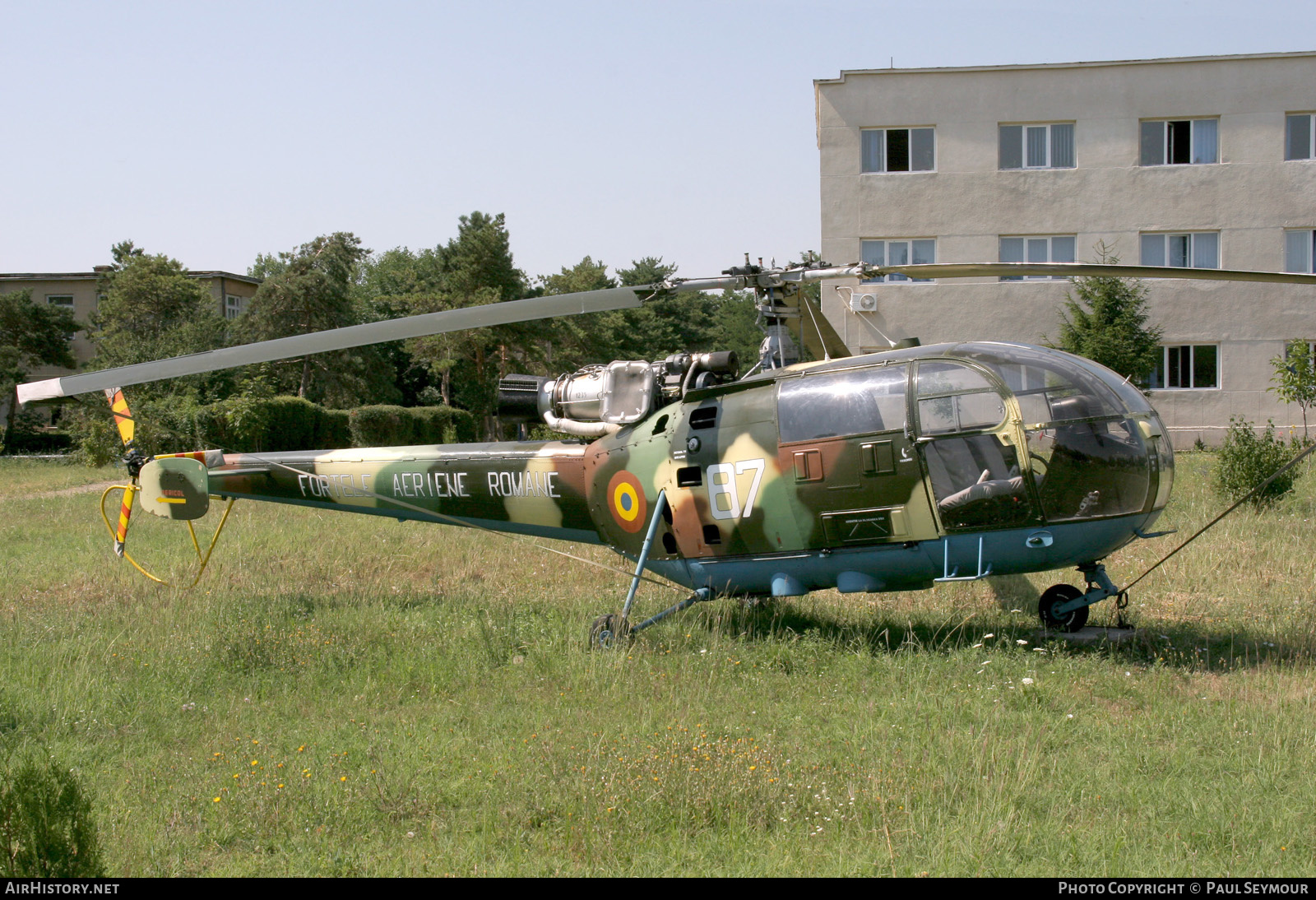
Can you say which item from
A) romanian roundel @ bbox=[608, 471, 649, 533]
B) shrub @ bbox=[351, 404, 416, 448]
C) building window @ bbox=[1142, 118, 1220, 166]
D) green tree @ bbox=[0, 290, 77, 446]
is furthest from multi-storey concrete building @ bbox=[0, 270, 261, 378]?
romanian roundel @ bbox=[608, 471, 649, 533]

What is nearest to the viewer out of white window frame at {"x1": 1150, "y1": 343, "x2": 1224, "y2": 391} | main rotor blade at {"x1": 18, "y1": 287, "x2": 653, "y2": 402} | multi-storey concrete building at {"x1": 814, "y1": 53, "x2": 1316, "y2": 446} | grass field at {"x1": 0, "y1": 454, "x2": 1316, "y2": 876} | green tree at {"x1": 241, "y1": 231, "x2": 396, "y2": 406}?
grass field at {"x1": 0, "y1": 454, "x2": 1316, "y2": 876}

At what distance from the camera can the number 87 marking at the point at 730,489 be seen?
830 centimetres

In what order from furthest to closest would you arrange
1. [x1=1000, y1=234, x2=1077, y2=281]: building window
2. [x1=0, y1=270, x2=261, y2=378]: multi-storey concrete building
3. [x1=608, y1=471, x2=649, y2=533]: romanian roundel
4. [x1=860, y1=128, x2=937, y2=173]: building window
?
1. [x1=0, y1=270, x2=261, y2=378]: multi-storey concrete building
2. [x1=860, y1=128, x2=937, y2=173]: building window
3. [x1=1000, y1=234, x2=1077, y2=281]: building window
4. [x1=608, y1=471, x2=649, y2=533]: romanian roundel

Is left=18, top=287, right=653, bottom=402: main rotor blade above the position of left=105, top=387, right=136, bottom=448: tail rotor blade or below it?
above

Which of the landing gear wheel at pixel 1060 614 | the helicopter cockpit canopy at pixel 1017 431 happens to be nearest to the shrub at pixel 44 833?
the helicopter cockpit canopy at pixel 1017 431

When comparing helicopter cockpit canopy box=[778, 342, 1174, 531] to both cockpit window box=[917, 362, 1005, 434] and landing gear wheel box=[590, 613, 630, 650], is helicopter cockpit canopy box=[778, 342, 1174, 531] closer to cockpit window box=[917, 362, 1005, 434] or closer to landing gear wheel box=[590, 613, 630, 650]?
cockpit window box=[917, 362, 1005, 434]

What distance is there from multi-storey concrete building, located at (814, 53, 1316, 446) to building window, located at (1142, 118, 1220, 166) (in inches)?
1.4

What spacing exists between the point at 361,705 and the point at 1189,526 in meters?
11.0

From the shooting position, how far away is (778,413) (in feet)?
26.9

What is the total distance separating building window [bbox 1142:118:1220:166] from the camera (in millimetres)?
27875

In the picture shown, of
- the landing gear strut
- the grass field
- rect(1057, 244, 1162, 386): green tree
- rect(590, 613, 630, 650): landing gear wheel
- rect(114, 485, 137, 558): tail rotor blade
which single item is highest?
rect(1057, 244, 1162, 386): green tree

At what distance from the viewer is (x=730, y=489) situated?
27.7ft

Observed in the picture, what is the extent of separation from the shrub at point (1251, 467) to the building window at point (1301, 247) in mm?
15614

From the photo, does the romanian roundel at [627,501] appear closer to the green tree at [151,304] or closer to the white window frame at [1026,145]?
the white window frame at [1026,145]
